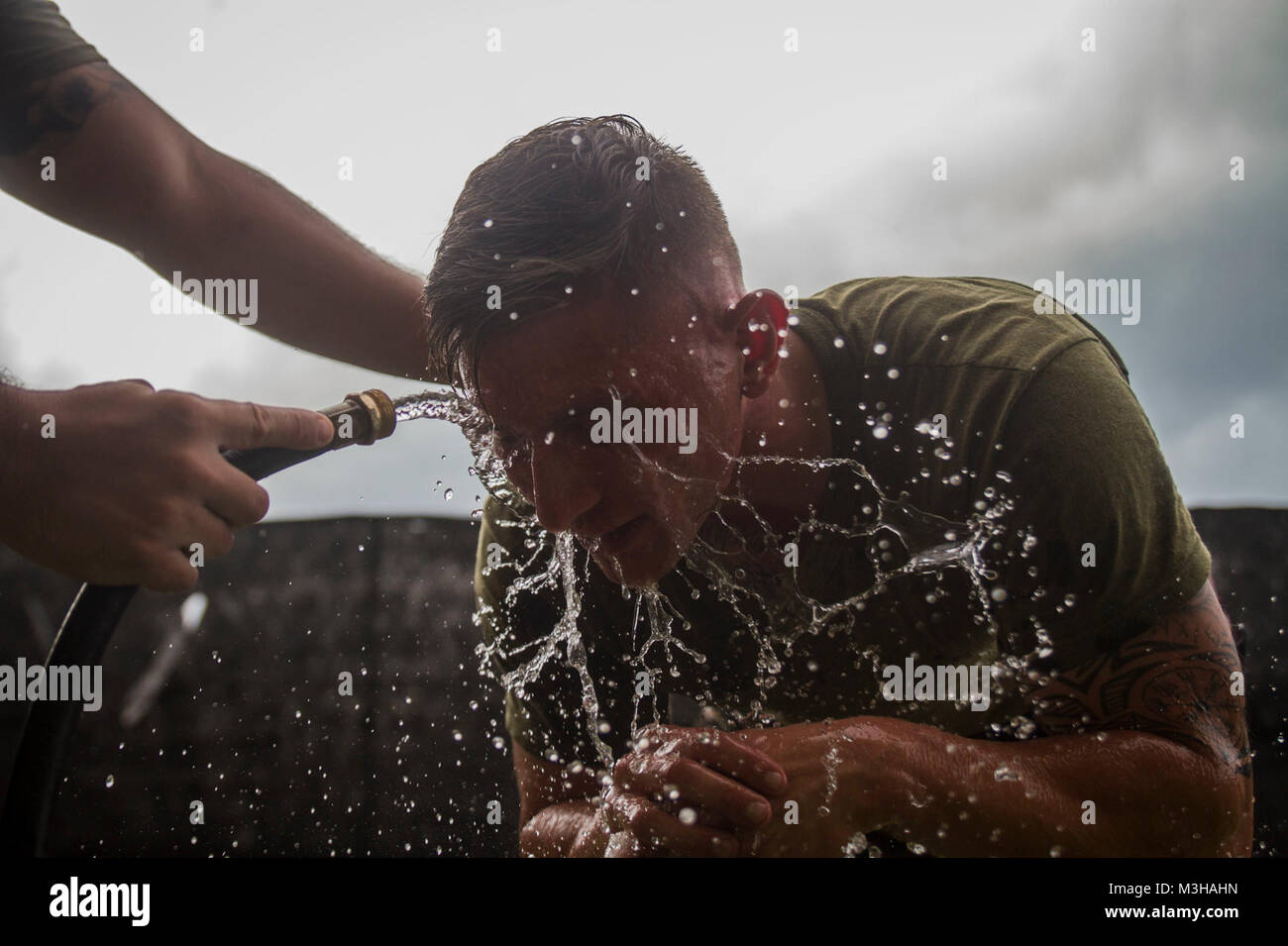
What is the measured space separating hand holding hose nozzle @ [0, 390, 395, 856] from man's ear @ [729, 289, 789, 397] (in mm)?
370

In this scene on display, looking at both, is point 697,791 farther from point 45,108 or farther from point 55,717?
point 45,108

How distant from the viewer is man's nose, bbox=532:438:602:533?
2.45 ft

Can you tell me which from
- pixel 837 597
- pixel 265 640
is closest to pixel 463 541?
pixel 265 640

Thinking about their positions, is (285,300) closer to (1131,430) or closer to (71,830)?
(1131,430)

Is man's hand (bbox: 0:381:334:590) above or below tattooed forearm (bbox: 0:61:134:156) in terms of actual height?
below

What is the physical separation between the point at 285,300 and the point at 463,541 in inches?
46.2

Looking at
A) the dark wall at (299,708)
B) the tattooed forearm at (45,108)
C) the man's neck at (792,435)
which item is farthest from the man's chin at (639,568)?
the dark wall at (299,708)

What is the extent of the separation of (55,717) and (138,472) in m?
0.19

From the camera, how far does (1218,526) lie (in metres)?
1.65

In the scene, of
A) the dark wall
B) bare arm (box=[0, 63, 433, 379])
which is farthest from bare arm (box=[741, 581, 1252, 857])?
the dark wall

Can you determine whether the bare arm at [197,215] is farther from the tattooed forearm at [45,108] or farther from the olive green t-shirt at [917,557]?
the olive green t-shirt at [917,557]

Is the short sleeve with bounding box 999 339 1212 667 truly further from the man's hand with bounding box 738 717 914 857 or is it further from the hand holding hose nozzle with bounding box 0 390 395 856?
the hand holding hose nozzle with bounding box 0 390 395 856

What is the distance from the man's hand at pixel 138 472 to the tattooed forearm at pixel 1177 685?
0.65 m

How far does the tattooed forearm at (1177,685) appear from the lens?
0.67 m
